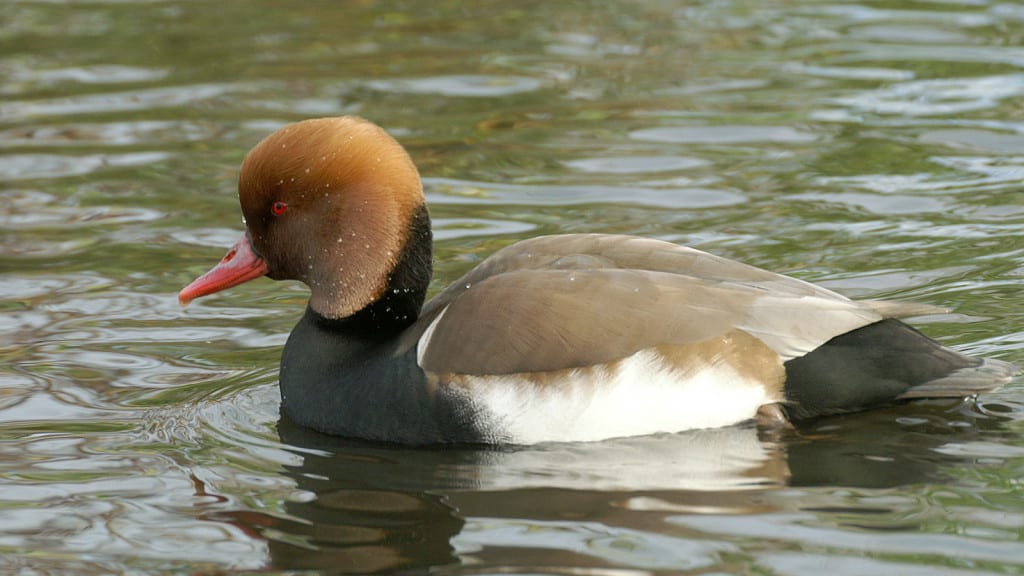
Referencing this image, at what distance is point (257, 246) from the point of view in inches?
234

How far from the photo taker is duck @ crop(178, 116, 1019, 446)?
5293 mm

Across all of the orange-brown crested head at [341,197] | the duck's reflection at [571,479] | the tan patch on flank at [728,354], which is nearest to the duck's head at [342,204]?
the orange-brown crested head at [341,197]

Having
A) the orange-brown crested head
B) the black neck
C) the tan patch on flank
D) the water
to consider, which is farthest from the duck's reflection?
the orange-brown crested head

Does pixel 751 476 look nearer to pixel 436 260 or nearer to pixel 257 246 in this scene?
pixel 257 246

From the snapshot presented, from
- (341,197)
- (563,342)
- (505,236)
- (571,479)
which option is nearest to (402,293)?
(341,197)

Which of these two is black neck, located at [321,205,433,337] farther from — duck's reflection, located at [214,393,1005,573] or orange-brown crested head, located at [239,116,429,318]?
duck's reflection, located at [214,393,1005,573]

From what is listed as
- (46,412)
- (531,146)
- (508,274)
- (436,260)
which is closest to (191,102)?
(531,146)

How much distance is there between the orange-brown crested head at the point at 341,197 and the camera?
5.63m

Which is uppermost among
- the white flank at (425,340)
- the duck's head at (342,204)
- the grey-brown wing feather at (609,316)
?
the duck's head at (342,204)

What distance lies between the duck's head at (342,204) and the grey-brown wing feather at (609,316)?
303 millimetres

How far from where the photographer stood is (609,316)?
5.31 m

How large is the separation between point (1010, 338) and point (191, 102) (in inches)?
253

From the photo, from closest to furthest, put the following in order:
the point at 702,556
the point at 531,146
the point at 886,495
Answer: the point at 702,556 → the point at 886,495 → the point at 531,146

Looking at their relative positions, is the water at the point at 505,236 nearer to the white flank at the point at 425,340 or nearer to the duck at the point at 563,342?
the duck at the point at 563,342
